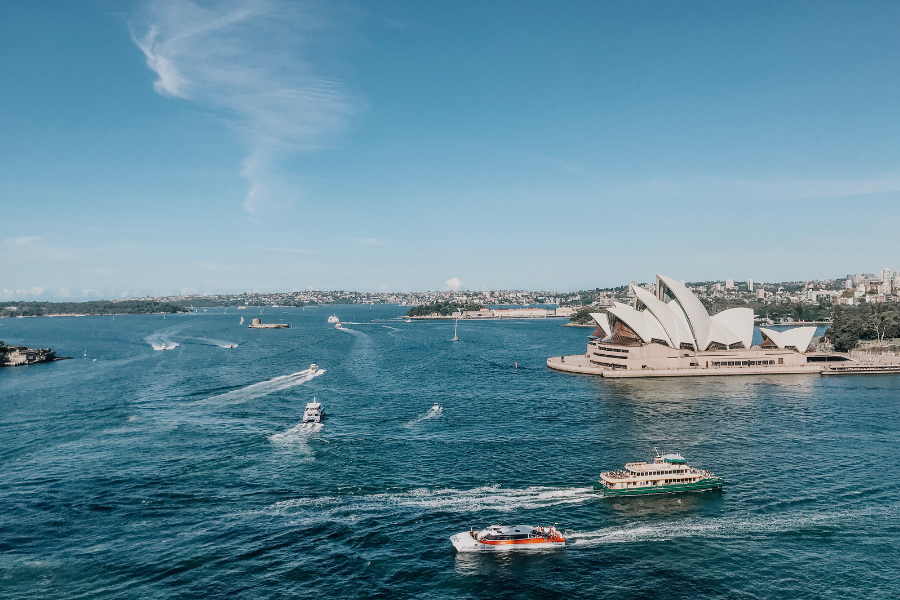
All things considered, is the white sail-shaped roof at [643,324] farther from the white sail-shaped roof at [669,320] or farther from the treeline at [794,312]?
the treeline at [794,312]

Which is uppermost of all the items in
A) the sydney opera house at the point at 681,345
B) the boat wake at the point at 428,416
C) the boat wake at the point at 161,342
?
the sydney opera house at the point at 681,345

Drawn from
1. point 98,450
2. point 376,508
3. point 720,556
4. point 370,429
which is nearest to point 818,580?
point 720,556

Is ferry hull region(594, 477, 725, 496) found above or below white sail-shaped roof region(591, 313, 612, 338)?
below

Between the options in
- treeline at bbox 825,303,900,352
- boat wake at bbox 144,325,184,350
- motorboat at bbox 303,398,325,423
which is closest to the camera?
motorboat at bbox 303,398,325,423

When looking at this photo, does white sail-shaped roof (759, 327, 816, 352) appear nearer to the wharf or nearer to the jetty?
the wharf

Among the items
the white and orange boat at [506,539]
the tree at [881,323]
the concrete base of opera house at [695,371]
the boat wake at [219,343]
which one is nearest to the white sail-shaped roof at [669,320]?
the concrete base of opera house at [695,371]

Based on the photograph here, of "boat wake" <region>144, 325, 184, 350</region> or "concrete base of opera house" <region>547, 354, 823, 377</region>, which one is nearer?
"concrete base of opera house" <region>547, 354, 823, 377</region>

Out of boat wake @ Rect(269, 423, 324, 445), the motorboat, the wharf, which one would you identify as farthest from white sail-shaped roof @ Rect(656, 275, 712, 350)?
boat wake @ Rect(269, 423, 324, 445)
